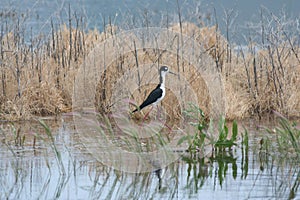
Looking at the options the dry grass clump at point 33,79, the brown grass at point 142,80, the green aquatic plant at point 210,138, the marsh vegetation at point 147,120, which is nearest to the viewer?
the marsh vegetation at point 147,120

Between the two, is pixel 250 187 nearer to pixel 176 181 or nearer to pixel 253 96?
pixel 176 181

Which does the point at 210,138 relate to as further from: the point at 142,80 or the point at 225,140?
the point at 142,80

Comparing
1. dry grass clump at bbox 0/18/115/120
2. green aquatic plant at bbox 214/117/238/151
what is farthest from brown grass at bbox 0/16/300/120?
green aquatic plant at bbox 214/117/238/151

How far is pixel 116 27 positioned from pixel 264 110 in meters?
3.28

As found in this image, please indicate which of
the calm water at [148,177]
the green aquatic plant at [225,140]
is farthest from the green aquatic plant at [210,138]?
the calm water at [148,177]

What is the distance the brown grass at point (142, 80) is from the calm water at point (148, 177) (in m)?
2.94

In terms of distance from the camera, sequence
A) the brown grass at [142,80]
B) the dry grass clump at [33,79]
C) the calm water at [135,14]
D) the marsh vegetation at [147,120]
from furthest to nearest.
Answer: the calm water at [135,14]
the dry grass clump at [33,79]
the brown grass at [142,80]
the marsh vegetation at [147,120]

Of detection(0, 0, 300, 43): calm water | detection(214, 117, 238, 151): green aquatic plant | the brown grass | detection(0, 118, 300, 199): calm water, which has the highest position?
detection(0, 0, 300, 43): calm water

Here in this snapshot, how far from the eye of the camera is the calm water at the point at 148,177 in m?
7.56

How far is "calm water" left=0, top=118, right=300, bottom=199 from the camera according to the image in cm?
756

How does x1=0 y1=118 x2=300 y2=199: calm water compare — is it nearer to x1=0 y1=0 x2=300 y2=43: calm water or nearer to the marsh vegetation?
the marsh vegetation

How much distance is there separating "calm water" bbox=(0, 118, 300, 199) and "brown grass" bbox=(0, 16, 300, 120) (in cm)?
294

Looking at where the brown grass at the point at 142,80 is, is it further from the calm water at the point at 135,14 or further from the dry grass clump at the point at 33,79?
the calm water at the point at 135,14

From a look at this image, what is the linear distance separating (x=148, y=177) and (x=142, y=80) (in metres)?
4.76
